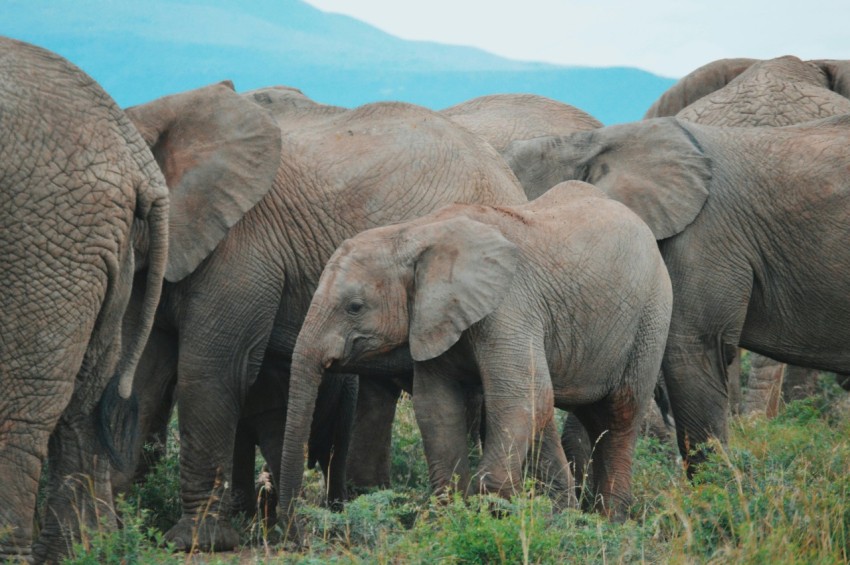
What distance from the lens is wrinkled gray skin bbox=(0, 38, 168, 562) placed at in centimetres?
606

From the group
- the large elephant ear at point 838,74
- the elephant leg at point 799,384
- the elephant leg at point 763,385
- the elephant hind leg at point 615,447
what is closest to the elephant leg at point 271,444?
the elephant hind leg at point 615,447

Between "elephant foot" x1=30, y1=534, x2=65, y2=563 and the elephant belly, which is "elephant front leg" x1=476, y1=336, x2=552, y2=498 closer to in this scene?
"elephant foot" x1=30, y1=534, x2=65, y2=563

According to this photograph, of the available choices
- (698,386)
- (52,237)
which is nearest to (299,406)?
(52,237)

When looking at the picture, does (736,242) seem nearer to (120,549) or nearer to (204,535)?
(204,535)

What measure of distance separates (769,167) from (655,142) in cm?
62

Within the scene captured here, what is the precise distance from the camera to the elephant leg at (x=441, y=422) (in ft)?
22.9

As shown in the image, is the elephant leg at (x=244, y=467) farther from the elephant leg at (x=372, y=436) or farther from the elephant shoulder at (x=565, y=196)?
the elephant shoulder at (x=565, y=196)

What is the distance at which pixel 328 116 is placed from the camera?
8.83 metres

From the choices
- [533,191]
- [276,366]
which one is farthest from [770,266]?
[276,366]

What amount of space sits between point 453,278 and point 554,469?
1.07 m

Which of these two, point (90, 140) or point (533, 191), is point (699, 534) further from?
point (533, 191)

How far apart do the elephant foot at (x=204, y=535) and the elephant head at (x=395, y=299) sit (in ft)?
2.37

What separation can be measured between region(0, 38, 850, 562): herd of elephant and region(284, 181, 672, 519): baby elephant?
0.04 ft

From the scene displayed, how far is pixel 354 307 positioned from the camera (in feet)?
22.9
